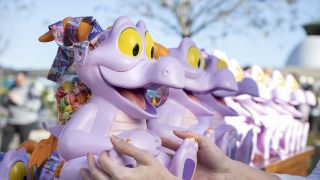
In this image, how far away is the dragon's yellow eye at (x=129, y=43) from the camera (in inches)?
64.5

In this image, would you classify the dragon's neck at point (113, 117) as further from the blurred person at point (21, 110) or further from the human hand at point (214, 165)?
the blurred person at point (21, 110)

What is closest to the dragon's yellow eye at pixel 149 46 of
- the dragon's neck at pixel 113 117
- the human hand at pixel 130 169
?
the dragon's neck at pixel 113 117

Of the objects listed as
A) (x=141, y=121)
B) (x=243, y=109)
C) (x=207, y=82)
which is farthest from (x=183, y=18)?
(x=141, y=121)

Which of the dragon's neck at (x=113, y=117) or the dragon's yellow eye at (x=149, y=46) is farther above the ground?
the dragon's yellow eye at (x=149, y=46)

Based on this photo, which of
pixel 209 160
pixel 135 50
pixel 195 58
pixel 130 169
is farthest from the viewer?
pixel 195 58

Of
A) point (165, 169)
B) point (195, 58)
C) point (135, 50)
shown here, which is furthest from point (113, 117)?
point (195, 58)

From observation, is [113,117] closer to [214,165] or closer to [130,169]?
[214,165]

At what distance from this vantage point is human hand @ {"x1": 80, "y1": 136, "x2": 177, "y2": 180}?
45.9 inches

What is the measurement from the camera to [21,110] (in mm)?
4969

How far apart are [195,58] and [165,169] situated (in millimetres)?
1302

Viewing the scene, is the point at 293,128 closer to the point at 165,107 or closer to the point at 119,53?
the point at 165,107

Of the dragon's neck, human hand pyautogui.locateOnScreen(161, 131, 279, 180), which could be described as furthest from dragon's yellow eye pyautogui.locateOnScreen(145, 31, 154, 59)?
human hand pyautogui.locateOnScreen(161, 131, 279, 180)

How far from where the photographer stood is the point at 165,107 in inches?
92.9

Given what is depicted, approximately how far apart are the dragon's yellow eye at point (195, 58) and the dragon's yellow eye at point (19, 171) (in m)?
0.97
